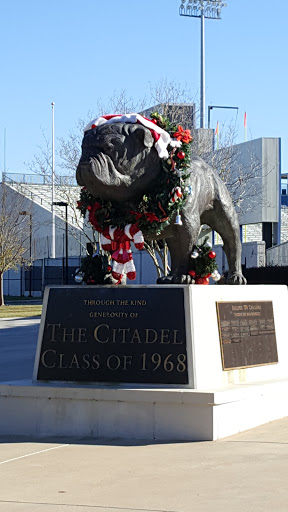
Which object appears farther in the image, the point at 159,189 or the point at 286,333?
the point at 286,333

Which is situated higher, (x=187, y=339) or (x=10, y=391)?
(x=187, y=339)

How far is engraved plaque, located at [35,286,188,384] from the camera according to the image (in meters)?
8.08

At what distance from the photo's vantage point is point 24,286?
57.9 m

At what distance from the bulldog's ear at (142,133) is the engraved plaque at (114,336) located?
1.53 m

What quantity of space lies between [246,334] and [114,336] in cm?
162

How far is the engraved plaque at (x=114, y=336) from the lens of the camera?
26.5ft

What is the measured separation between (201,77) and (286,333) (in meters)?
30.5

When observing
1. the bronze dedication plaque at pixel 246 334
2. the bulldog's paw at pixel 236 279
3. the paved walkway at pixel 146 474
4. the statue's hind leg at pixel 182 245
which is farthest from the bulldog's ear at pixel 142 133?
the paved walkway at pixel 146 474

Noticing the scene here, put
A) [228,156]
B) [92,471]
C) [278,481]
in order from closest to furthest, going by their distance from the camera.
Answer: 1. [278,481]
2. [92,471]
3. [228,156]

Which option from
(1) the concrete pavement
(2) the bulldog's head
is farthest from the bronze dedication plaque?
(2) the bulldog's head

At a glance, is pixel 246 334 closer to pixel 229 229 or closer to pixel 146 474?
pixel 229 229

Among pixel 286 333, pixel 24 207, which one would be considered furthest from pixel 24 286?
pixel 286 333

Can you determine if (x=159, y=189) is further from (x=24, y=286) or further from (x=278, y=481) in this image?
(x=24, y=286)

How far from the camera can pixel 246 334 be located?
910 cm
